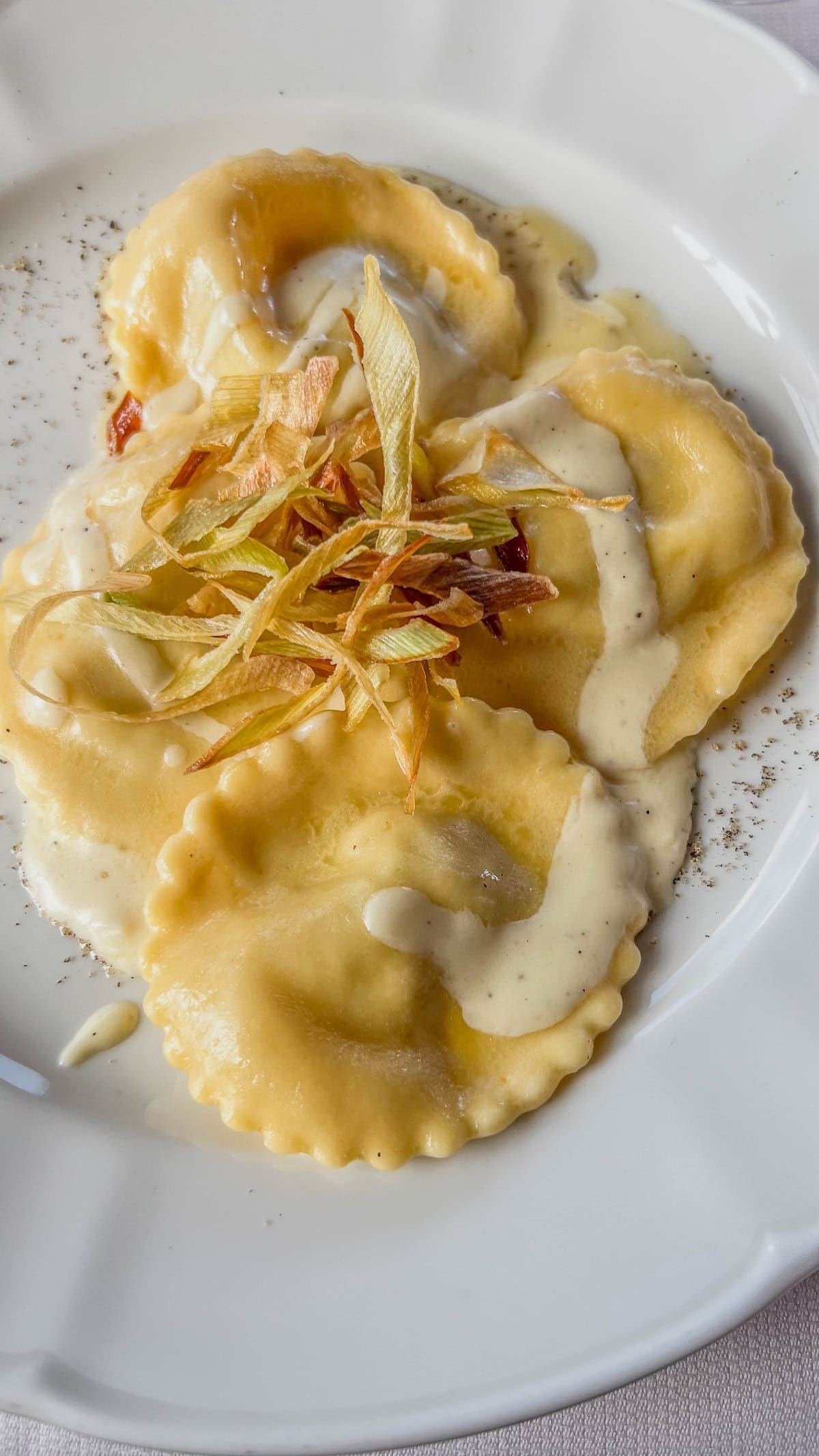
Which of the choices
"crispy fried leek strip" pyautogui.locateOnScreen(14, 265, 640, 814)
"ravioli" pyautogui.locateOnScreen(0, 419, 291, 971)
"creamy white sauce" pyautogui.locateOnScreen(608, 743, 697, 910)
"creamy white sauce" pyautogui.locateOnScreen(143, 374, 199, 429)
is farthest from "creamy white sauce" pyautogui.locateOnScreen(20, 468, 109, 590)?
"creamy white sauce" pyautogui.locateOnScreen(608, 743, 697, 910)

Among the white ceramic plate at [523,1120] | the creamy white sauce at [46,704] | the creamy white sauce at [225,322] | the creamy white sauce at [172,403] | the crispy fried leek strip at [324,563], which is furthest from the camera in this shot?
the creamy white sauce at [172,403]

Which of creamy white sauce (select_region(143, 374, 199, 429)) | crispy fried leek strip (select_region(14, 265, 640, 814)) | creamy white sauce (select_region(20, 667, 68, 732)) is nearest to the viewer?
crispy fried leek strip (select_region(14, 265, 640, 814))

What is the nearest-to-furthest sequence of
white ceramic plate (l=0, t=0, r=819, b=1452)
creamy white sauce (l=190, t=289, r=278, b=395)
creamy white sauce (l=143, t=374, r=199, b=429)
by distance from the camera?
1. white ceramic plate (l=0, t=0, r=819, b=1452)
2. creamy white sauce (l=190, t=289, r=278, b=395)
3. creamy white sauce (l=143, t=374, r=199, b=429)

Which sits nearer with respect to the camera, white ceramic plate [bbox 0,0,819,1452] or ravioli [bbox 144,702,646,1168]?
white ceramic plate [bbox 0,0,819,1452]

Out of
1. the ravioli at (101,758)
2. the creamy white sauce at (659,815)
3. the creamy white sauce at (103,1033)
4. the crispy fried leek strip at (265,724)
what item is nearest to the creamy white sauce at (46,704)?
the ravioli at (101,758)

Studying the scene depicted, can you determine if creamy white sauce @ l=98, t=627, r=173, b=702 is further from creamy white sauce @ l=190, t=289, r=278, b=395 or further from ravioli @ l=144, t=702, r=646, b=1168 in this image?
creamy white sauce @ l=190, t=289, r=278, b=395

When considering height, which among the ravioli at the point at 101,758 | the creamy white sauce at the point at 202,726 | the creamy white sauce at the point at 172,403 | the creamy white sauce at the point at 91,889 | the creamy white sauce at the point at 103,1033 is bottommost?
the creamy white sauce at the point at 103,1033

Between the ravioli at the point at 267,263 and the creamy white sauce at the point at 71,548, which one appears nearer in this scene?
the creamy white sauce at the point at 71,548

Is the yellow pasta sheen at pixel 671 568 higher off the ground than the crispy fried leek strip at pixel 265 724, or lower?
higher

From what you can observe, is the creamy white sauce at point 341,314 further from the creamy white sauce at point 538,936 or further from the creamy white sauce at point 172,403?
the creamy white sauce at point 538,936
